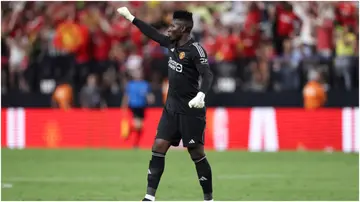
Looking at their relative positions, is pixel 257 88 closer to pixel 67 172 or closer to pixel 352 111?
pixel 352 111

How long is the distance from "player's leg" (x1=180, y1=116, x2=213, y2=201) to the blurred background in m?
9.08

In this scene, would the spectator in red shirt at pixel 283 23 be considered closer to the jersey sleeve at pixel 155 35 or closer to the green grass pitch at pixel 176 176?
the green grass pitch at pixel 176 176

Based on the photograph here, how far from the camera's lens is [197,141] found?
11.7 meters

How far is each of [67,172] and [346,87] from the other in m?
8.91

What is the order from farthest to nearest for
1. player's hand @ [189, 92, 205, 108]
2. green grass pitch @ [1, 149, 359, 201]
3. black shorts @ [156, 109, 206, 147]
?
green grass pitch @ [1, 149, 359, 201], black shorts @ [156, 109, 206, 147], player's hand @ [189, 92, 205, 108]

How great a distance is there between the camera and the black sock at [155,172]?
11.6 m

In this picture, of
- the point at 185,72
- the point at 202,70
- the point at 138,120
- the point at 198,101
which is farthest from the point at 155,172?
the point at 138,120

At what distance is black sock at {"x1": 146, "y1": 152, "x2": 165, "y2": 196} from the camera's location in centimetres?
1165

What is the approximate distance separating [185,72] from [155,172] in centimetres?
127

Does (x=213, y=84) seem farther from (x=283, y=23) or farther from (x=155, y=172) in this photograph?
(x=155, y=172)

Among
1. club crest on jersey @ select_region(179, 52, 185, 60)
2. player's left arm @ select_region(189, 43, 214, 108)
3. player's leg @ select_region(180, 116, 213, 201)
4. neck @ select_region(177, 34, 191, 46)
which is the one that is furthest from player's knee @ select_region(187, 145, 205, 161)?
neck @ select_region(177, 34, 191, 46)

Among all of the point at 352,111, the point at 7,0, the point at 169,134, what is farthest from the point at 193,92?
the point at 7,0

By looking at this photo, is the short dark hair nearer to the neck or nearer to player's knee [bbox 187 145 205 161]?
the neck

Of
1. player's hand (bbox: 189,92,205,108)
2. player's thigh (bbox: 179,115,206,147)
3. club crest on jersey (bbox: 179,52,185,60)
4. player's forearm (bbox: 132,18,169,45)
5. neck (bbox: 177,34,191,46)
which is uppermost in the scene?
player's forearm (bbox: 132,18,169,45)
